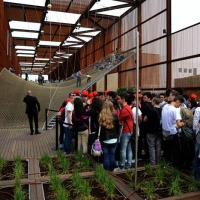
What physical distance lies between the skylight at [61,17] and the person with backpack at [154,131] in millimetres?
14894

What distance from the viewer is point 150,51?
48.4ft

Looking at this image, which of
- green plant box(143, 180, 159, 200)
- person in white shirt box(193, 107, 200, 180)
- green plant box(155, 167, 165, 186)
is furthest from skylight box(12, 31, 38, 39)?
green plant box(143, 180, 159, 200)

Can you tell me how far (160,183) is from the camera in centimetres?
283

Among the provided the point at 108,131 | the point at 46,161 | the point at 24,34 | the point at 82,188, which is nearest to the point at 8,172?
the point at 46,161

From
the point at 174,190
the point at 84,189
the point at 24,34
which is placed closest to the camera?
the point at 84,189

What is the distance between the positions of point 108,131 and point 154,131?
92 cm

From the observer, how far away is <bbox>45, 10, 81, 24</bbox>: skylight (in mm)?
16506

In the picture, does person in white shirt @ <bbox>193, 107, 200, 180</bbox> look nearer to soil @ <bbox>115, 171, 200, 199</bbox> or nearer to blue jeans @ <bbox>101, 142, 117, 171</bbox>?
soil @ <bbox>115, 171, 200, 199</bbox>

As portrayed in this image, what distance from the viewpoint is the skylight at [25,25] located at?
18.4 meters

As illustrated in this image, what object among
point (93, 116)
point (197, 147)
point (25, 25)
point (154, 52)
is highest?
point (25, 25)

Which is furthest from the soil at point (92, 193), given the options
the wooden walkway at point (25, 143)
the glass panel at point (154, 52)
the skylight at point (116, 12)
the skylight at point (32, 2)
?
the skylight at point (116, 12)

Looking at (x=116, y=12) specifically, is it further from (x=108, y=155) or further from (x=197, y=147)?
(x=197, y=147)

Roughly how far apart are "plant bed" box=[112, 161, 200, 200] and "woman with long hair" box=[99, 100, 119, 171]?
0.29 meters

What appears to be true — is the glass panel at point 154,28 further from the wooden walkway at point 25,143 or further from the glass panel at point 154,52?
the wooden walkway at point 25,143
